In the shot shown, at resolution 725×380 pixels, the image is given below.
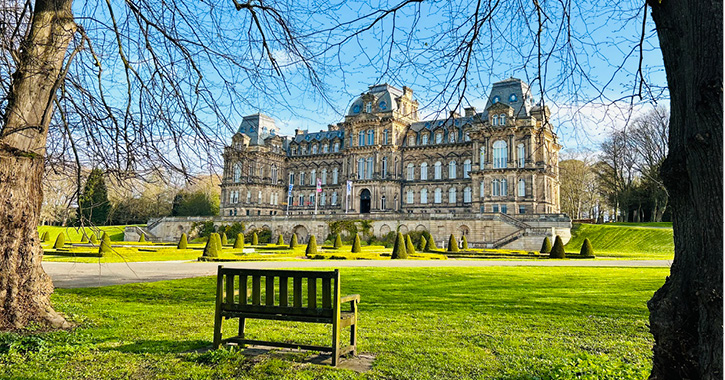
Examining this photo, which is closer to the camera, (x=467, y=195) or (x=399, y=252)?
(x=399, y=252)

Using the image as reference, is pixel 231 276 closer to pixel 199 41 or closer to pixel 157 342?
pixel 157 342

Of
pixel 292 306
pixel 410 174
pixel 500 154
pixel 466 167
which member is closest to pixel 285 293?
pixel 292 306

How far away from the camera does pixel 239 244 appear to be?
3428cm

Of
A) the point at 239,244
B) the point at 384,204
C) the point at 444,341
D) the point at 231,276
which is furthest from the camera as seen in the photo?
the point at 384,204

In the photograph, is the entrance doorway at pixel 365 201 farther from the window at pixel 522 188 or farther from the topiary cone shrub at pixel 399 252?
the topiary cone shrub at pixel 399 252

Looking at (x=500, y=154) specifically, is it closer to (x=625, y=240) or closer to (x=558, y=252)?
(x=625, y=240)

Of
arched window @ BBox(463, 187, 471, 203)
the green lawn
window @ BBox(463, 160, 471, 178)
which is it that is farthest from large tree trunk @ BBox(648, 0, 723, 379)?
window @ BBox(463, 160, 471, 178)

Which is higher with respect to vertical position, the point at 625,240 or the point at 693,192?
the point at 693,192

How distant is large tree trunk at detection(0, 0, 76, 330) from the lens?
243 inches

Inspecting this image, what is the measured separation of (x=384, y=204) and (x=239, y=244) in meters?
23.2

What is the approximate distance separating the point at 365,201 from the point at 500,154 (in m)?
16.4

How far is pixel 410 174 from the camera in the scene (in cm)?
5647

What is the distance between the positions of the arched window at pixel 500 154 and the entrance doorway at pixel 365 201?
1476 centimetres

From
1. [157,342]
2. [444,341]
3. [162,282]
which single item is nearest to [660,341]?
[444,341]
